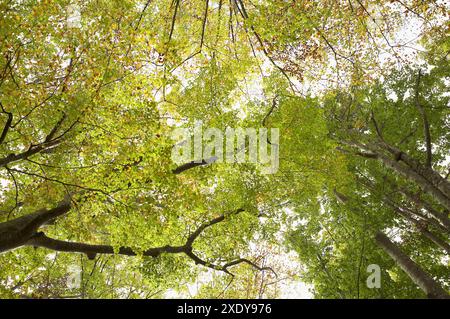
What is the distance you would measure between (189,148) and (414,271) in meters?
6.02

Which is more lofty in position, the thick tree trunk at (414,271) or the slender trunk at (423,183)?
the slender trunk at (423,183)

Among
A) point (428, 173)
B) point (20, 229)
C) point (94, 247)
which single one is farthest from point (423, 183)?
point (20, 229)

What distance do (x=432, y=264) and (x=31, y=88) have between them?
11.3 meters

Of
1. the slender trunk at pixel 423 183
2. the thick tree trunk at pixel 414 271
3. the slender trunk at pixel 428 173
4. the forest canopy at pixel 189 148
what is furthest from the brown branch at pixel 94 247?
the slender trunk at pixel 428 173

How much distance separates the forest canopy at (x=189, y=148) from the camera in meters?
6.23

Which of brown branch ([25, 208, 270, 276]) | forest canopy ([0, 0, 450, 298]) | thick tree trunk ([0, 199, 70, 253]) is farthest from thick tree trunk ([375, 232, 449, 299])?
thick tree trunk ([0, 199, 70, 253])

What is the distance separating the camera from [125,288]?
13.4m

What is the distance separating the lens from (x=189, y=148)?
800 centimetres

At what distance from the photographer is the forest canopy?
6227mm

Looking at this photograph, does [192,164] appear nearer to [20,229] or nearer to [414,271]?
[20,229]

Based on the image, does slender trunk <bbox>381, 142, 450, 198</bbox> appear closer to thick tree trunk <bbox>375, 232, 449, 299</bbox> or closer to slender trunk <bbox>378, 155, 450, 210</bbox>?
slender trunk <bbox>378, 155, 450, 210</bbox>

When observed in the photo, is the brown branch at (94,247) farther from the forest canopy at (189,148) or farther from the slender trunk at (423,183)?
the slender trunk at (423,183)

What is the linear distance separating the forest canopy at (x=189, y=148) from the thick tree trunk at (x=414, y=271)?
6 centimetres

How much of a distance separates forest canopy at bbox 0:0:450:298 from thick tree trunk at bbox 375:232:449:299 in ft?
0.18
